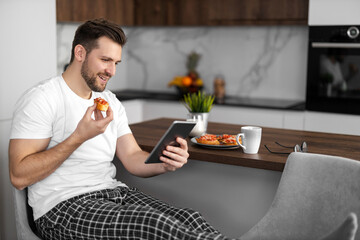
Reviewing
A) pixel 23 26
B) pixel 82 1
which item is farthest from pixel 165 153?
pixel 82 1

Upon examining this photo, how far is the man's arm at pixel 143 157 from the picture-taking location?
1.82 metres

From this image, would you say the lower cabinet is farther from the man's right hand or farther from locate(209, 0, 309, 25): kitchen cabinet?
the man's right hand

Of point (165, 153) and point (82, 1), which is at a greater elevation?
point (82, 1)

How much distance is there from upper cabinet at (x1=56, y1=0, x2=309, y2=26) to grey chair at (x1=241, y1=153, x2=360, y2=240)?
2396 mm

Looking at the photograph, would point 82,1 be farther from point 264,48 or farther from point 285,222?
point 285,222

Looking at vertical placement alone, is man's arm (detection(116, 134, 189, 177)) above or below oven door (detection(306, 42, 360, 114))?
below

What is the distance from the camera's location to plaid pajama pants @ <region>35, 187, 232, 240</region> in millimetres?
1498

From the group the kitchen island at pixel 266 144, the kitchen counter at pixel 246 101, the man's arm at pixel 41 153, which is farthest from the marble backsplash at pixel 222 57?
the man's arm at pixel 41 153

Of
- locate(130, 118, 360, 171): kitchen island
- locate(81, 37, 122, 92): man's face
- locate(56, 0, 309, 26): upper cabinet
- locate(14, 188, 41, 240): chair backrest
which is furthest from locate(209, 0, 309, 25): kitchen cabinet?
locate(14, 188, 41, 240): chair backrest

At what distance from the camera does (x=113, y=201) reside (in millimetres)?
1854

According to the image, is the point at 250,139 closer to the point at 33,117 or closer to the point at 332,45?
the point at 33,117

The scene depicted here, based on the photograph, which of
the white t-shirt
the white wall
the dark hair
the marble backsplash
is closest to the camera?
the white t-shirt

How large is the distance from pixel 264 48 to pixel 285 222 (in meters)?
2.79

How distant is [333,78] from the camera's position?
365 centimetres
